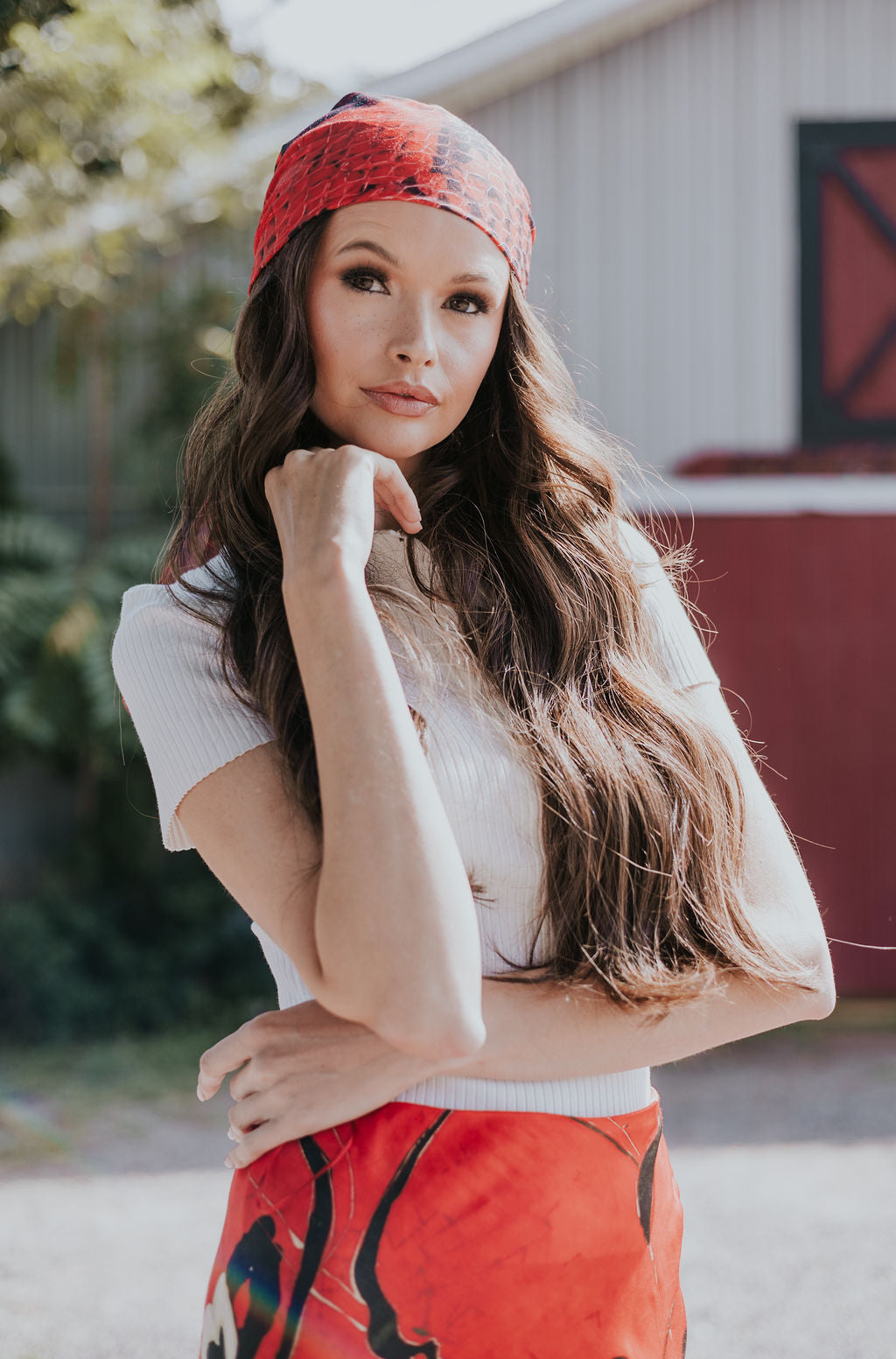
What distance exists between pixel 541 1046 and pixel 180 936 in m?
5.80

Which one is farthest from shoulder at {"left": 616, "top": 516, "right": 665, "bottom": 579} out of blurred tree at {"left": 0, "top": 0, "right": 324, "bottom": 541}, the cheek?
blurred tree at {"left": 0, "top": 0, "right": 324, "bottom": 541}

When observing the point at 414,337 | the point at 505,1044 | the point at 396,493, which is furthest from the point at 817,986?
the point at 414,337

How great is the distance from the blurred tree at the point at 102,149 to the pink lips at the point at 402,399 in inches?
211

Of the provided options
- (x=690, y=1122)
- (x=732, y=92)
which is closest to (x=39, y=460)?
(x=732, y=92)

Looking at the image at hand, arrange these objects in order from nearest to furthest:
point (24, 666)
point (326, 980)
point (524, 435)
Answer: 1. point (326, 980)
2. point (524, 435)
3. point (24, 666)

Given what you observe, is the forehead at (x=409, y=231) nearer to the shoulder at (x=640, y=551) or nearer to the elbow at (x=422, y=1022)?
the shoulder at (x=640, y=551)

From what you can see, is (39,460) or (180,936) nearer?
(180,936)

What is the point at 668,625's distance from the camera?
1607 mm

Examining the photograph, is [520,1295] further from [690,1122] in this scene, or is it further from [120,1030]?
[120,1030]

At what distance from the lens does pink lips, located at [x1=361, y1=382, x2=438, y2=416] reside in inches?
57.6

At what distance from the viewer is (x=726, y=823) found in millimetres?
1488

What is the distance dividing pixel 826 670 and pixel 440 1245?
5.51 metres

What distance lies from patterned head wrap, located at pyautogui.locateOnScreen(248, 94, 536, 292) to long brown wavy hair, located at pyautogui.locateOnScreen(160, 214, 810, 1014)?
0.16 ft

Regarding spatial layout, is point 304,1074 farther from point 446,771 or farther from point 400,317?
point 400,317
